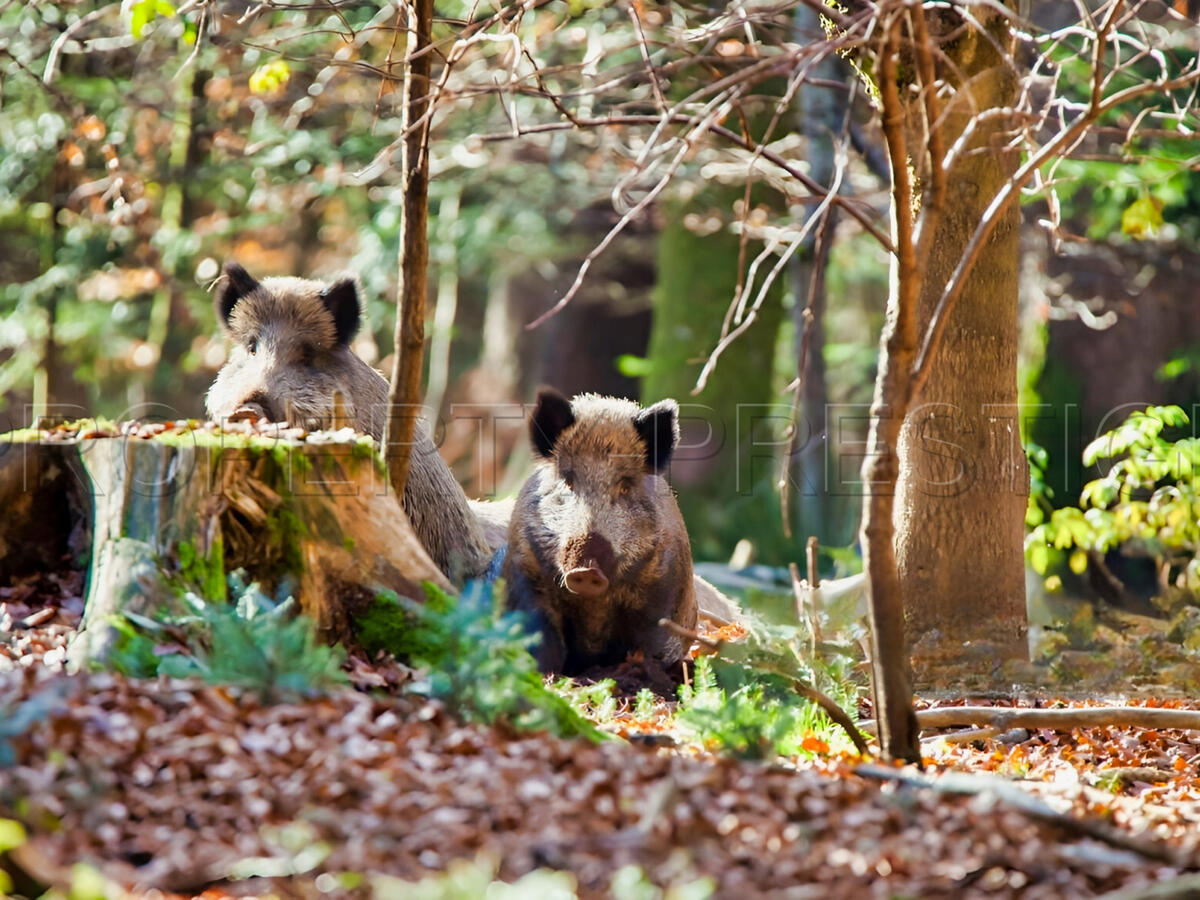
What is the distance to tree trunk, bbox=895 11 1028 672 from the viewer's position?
24.0 ft

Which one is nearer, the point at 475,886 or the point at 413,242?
the point at 475,886

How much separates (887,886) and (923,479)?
14.3 ft

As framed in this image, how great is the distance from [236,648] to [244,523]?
116 centimetres

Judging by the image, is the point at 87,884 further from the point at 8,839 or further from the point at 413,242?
the point at 413,242

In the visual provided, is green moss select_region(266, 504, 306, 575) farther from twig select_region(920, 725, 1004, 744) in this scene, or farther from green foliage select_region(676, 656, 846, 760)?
twig select_region(920, 725, 1004, 744)

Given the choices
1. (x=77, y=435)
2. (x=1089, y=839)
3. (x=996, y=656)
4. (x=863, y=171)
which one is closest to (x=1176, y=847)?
(x=1089, y=839)

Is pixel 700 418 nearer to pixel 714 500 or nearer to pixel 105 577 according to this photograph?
pixel 714 500

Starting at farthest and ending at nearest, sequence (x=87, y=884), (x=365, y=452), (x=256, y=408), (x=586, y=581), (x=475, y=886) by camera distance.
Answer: (x=256, y=408)
(x=586, y=581)
(x=365, y=452)
(x=87, y=884)
(x=475, y=886)

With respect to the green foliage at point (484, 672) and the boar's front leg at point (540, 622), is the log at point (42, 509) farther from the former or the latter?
the boar's front leg at point (540, 622)

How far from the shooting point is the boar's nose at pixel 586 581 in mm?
7156

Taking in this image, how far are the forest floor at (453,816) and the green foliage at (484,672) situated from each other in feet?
0.39

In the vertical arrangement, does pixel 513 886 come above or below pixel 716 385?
below

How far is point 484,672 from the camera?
4594 mm

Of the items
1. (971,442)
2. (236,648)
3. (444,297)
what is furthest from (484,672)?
(444,297)
